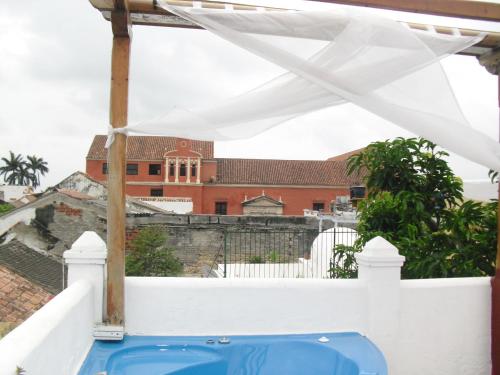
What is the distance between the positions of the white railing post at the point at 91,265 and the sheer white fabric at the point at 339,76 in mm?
769

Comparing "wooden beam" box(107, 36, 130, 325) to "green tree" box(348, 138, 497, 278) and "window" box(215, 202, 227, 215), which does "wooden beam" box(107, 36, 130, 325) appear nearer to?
"green tree" box(348, 138, 497, 278)

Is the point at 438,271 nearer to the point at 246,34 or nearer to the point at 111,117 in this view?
the point at 246,34

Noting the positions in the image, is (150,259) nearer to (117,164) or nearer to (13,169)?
(117,164)

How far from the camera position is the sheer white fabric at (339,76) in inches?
85.2

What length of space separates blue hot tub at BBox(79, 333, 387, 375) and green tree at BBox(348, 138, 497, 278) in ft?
3.76

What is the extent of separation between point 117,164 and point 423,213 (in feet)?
8.27

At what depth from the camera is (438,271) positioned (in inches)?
132

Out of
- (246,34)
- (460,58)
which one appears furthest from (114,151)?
(460,58)

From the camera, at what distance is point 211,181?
28938 millimetres

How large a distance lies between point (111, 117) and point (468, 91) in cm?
215

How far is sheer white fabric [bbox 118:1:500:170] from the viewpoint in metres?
2.16

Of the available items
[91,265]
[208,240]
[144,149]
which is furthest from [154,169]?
[91,265]

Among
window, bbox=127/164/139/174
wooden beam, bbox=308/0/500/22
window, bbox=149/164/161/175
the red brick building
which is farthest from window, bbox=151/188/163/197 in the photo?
wooden beam, bbox=308/0/500/22

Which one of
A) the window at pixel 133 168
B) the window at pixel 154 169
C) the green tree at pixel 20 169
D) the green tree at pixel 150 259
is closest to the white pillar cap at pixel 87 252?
the green tree at pixel 150 259
